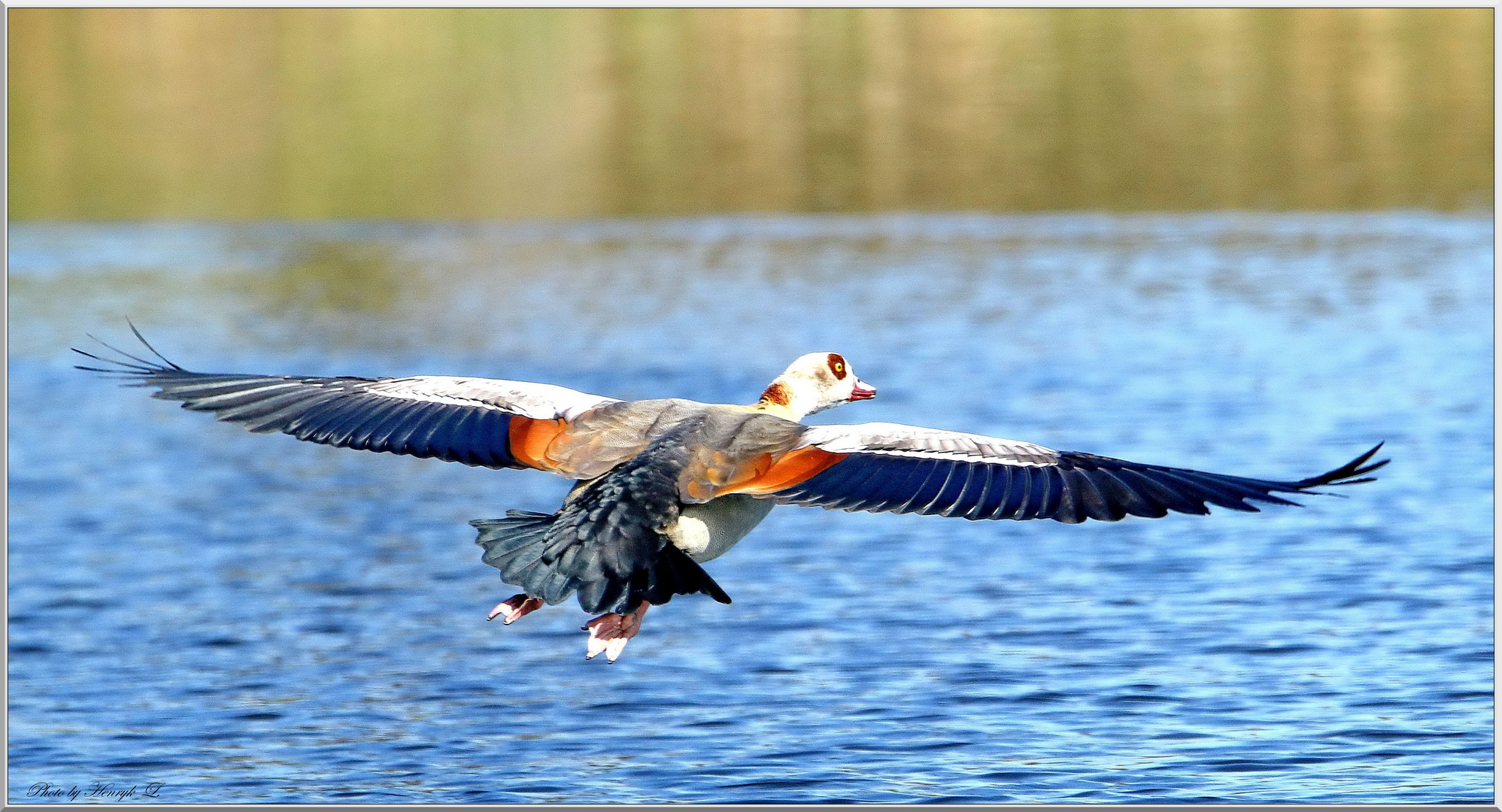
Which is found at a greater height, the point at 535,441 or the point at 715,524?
the point at 535,441

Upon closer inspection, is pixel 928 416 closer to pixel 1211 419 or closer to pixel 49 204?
pixel 1211 419

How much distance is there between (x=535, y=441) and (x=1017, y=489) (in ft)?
6.17

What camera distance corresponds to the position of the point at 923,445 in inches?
298

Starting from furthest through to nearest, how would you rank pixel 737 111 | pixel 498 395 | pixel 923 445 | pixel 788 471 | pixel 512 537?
pixel 737 111 → pixel 498 395 → pixel 923 445 → pixel 788 471 → pixel 512 537

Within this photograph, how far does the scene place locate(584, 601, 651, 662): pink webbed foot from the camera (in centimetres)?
694

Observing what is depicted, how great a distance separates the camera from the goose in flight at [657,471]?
6844 millimetres

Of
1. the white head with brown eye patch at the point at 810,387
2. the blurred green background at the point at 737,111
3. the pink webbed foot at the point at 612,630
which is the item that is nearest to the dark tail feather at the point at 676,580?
the pink webbed foot at the point at 612,630

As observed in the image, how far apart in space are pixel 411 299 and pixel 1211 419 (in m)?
10.6

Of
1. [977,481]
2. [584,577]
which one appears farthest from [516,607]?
[977,481]

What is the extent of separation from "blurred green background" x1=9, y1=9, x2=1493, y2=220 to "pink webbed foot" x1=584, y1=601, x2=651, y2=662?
21.3m

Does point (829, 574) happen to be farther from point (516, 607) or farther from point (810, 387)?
point (516, 607)

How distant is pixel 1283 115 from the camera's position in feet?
99.2
